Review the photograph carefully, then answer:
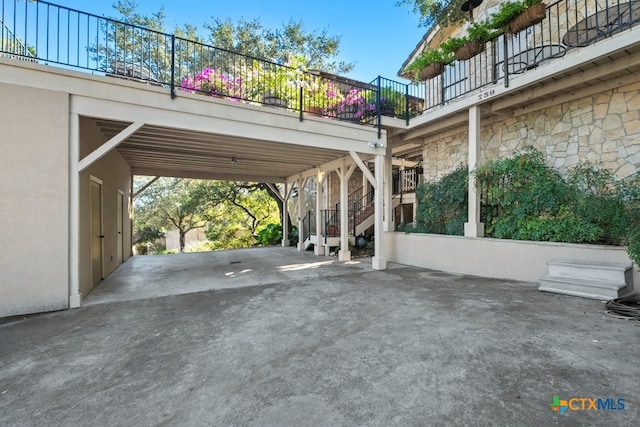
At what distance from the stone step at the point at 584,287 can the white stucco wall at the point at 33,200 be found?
6902 millimetres

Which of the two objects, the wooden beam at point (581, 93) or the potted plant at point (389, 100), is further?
the potted plant at point (389, 100)

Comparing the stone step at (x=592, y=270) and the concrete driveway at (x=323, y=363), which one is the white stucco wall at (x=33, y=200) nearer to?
the concrete driveway at (x=323, y=363)

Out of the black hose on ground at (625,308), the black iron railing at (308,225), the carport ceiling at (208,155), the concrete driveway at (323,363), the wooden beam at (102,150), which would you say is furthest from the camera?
the black iron railing at (308,225)

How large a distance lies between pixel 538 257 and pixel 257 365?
5027 millimetres

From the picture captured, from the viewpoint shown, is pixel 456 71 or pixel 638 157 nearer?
pixel 638 157

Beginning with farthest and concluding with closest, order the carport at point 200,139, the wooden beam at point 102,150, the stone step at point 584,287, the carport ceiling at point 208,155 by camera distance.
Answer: the carport ceiling at point 208,155
the carport at point 200,139
the wooden beam at point 102,150
the stone step at point 584,287

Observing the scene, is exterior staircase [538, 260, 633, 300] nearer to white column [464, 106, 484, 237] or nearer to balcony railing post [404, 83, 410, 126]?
white column [464, 106, 484, 237]

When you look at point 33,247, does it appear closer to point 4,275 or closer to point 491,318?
point 4,275

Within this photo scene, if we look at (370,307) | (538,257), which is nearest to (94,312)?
(370,307)

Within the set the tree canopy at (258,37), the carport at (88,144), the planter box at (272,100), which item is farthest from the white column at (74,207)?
the tree canopy at (258,37)

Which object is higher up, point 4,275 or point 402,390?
point 4,275

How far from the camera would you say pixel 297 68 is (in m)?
6.65

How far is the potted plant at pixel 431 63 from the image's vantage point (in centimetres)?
651

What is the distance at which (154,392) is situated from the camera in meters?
2.04
